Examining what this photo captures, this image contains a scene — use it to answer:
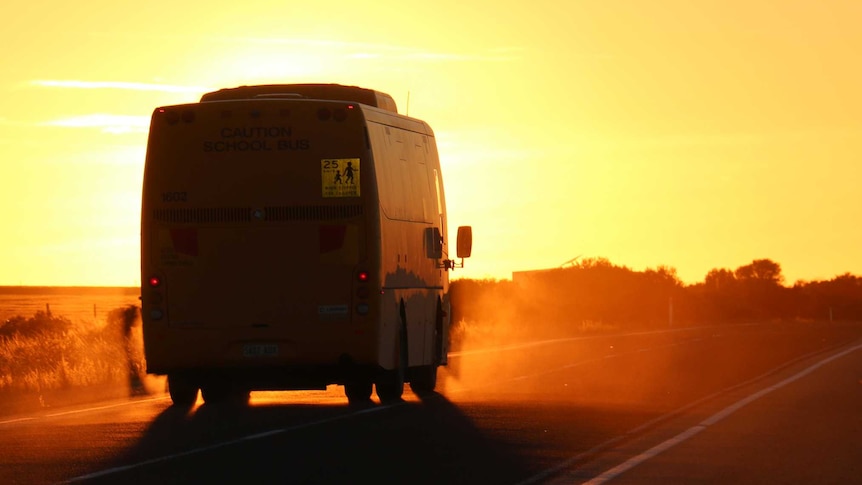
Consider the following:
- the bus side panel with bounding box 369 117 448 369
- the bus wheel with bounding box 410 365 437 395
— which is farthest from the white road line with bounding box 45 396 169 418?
the bus side panel with bounding box 369 117 448 369

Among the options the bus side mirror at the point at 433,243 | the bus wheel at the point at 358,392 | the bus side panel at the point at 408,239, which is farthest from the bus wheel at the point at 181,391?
the bus side mirror at the point at 433,243

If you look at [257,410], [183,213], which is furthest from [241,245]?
[257,410]

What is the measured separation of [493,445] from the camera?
49.2 ft

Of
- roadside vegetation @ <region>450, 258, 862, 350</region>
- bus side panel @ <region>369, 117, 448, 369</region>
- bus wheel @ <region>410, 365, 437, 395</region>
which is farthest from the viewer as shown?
roadside vegetation @ <region>450, 258, 862, 350</region>

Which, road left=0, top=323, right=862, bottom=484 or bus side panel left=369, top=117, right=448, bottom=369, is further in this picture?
bus side panel left=369, top=117, right=448, bottom=369

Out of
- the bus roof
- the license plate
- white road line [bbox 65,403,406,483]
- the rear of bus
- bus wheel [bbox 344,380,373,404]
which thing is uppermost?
the bus roof

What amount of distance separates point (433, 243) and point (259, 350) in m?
4.98

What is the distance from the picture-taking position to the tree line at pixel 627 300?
255ft

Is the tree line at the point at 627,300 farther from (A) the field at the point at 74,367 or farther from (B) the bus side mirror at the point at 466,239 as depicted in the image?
(B) the bus side mirror at the point at 466,239

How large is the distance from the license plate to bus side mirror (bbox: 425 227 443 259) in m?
4.29

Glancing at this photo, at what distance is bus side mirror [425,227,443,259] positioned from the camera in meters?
22.5

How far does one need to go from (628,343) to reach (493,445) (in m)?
31.7

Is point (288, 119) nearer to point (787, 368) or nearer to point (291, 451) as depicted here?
point (291, 451)

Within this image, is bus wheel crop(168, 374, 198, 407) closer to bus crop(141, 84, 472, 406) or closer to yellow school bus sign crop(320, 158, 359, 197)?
bus crop(141, 84, 472, 406)
